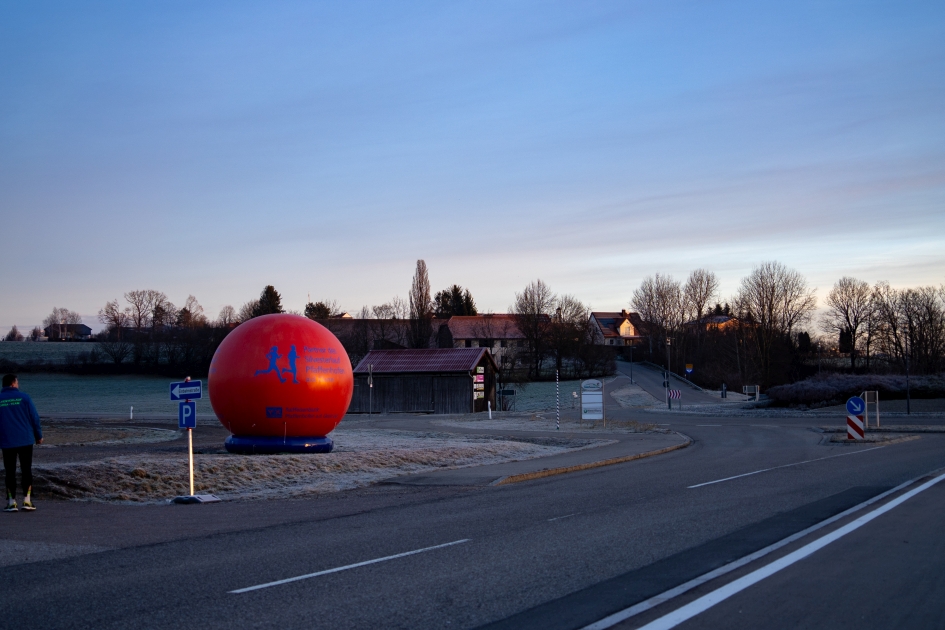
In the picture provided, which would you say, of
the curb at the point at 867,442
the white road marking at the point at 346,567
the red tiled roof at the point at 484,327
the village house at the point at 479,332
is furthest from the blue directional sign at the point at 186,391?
the red tiled roof at the point at 484,327

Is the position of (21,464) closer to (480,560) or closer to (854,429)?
(480,560)

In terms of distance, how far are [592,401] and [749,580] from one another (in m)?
26.7

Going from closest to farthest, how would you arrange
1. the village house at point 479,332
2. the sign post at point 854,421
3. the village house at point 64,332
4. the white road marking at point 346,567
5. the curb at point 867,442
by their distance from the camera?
the white road marking at point 346,567
the curb at point 867,442
the sign post at point 854,421
the village house at point 479,332
the village house at point 64,332

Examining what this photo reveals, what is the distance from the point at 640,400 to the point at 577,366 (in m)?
28.1

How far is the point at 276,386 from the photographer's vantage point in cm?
1825

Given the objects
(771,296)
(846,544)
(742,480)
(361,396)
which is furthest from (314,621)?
(771,296)

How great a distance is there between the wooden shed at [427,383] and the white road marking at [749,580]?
41264 mm

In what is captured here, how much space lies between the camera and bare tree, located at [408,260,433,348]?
278 feet

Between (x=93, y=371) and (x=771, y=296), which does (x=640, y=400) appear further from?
(x=93, y=371)

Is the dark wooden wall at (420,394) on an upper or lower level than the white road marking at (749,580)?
lower

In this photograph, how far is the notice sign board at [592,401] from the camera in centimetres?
3312

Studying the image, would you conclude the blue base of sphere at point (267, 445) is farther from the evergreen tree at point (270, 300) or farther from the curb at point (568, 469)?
the evergreen tree at point (270, 300)

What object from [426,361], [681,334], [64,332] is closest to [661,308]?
[681,334]

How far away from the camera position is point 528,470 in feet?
55.8
